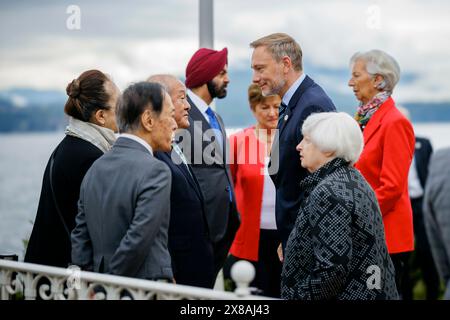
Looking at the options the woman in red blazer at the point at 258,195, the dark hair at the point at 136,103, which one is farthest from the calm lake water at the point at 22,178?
the dark hair at the point at 136,103

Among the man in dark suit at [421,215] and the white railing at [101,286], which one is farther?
the man in dark suit at [421,215]

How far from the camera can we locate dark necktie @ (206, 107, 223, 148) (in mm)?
5418

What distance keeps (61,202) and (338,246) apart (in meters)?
1.56

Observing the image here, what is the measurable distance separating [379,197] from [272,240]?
0.94 metres

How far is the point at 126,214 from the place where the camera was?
372 centimetres

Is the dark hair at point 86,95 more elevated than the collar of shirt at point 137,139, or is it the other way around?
the dark hair at point 86,95

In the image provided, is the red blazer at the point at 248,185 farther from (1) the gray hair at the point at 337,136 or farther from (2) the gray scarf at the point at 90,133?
(1) the gray hair at the point at 337,136

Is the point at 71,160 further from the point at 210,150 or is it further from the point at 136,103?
the point at 210,150

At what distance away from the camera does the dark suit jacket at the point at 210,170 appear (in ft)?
17.2

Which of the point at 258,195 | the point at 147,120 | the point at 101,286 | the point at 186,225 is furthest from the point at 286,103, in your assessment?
the point at 101,286

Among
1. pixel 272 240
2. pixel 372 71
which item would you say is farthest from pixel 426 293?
pixel 372 71

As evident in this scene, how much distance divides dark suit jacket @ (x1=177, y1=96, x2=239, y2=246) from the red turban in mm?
277
